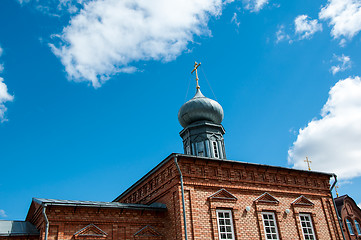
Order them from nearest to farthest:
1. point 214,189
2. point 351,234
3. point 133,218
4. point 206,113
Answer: point 133,218 < point 214,189 < point 206,113 < point 351,234

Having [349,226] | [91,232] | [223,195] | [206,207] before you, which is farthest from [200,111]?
[349,226]

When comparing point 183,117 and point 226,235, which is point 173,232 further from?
point 183,117

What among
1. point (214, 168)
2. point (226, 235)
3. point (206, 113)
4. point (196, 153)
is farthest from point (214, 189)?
point (206, 113)

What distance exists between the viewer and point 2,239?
1161cm

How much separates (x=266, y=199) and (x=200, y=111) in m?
6.08

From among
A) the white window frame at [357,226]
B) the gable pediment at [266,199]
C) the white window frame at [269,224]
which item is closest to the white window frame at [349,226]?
the white window frame at [357,226]

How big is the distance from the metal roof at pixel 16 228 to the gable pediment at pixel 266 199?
886 centimetres

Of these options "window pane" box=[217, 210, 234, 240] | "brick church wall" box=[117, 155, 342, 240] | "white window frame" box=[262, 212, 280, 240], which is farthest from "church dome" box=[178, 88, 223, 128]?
"window pane" box=[217, 210, 234, 240]

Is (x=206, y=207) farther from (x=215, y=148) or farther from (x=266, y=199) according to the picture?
(x=215, y=148)

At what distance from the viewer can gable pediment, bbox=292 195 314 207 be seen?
15191 millimetres

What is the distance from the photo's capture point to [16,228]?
12352mm

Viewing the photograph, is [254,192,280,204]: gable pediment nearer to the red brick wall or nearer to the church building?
the church building

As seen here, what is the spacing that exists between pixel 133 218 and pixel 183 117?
7.60m

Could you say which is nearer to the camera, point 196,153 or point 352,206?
point 196,153
